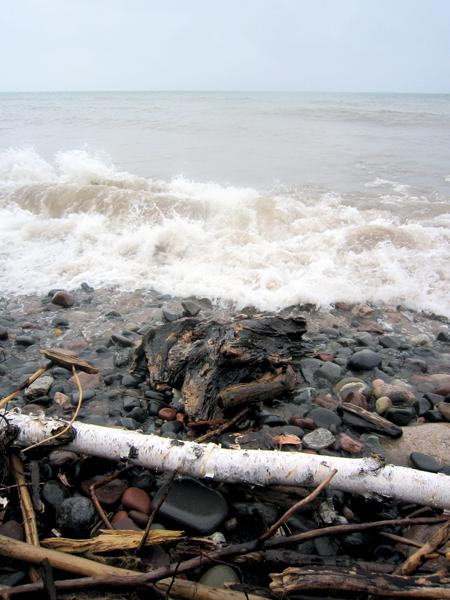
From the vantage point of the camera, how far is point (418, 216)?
31.2 feet

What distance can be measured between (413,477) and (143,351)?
2.61m

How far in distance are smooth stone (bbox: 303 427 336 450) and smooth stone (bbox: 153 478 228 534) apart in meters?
0.84

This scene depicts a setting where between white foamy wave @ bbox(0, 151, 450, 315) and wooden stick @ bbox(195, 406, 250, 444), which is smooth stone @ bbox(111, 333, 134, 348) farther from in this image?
wooden stick @ bbox(195, 406, 250, 444)

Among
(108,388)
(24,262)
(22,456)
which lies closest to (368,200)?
(24,262)

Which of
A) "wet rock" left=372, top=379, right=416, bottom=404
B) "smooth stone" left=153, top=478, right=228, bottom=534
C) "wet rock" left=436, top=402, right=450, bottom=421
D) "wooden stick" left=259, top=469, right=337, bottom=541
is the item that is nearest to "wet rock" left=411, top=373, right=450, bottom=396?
"wet rock" left=372, top=379, right=416, bottom=404

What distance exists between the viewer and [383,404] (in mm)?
3539

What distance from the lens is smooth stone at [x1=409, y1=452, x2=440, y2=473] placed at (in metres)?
2.84

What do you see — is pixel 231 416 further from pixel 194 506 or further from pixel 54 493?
pixel 54 493

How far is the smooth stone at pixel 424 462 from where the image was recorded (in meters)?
2.84

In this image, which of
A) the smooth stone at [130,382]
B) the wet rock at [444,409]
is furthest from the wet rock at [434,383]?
the smooth stone at [130,382]

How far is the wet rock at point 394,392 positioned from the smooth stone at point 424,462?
26.9 inches

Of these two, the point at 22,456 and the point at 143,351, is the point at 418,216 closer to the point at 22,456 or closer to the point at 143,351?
the point at 143,351

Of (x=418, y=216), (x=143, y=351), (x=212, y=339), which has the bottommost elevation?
(x=143, y=351)

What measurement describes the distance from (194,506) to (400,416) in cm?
196
